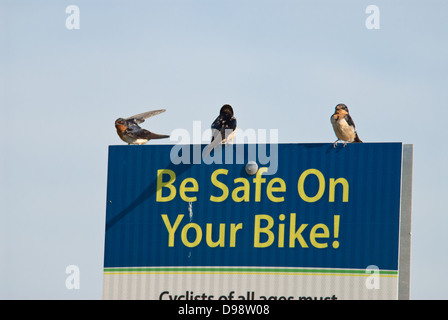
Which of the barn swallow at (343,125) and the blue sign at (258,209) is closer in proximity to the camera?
the blue sign at (258,209)

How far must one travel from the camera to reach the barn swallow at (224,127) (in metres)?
23.5

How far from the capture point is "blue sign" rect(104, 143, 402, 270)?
73.7 feet

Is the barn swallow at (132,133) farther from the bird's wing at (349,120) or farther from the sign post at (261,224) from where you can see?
the bird's wing at (349,120)

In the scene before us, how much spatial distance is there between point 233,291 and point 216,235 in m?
1.28

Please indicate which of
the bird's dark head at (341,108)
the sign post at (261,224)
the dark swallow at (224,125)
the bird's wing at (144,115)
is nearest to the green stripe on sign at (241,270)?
the sign post at (261,224)

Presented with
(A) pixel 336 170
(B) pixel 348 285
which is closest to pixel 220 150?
(A) pixel 336 170

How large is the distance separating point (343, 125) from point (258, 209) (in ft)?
8.58

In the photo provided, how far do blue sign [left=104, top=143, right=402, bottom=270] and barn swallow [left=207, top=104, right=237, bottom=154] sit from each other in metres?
0.35

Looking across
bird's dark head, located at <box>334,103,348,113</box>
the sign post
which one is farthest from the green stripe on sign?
bird's dark head, located at <box>334,103,348,113</box>

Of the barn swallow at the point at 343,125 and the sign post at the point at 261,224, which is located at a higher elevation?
the barn swallow at the point at 343,125

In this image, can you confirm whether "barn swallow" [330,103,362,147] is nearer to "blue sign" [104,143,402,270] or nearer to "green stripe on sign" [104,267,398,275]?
"blue sign" [104,143,402,270]

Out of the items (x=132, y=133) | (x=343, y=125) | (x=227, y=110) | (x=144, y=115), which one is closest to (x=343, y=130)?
(x=343, y=125)

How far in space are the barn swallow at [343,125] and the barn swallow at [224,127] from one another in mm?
2239

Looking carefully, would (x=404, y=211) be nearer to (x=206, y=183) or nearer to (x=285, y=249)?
(x=285, y=249)
